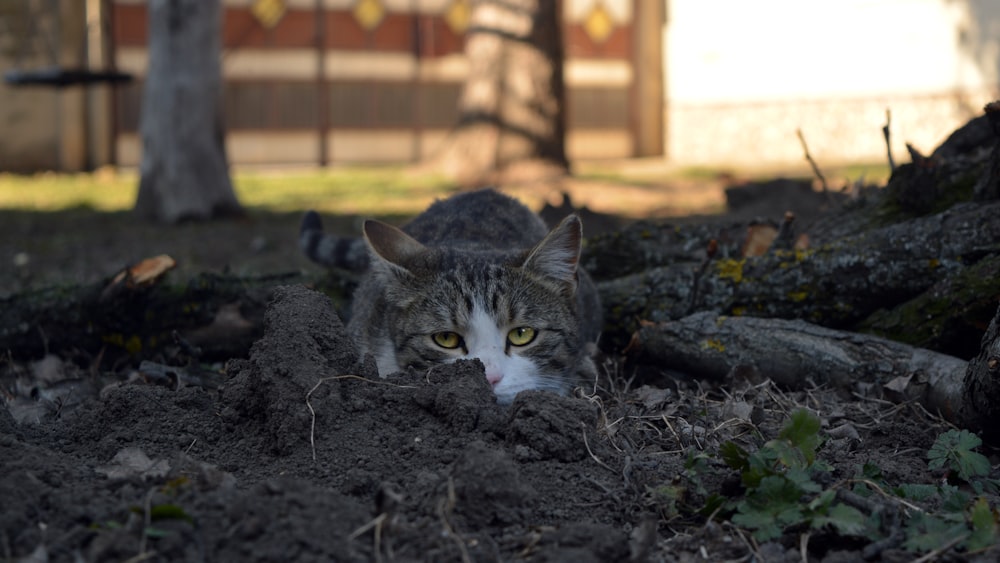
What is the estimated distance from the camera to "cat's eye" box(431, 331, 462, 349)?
3.13 m

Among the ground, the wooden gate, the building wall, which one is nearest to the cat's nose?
the ground

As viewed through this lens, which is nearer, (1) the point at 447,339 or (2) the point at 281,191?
(1) the point at 447,339

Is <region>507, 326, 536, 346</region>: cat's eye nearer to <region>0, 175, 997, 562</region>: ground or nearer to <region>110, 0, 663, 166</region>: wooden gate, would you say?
<region>0, 175, 997, 562</region>: ground

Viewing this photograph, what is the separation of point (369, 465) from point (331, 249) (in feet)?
7.46

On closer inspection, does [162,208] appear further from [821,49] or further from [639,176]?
[821,49]

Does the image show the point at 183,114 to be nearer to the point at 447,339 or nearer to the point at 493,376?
the point at 447,339

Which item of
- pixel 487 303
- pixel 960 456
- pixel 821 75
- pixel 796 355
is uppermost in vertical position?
pixel 821 75

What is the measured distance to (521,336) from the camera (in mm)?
3207

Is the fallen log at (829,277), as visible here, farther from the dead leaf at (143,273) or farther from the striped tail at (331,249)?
the dead leaf at (143,273)

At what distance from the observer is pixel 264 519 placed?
1.86 m

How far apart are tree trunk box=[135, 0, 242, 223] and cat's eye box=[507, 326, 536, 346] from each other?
5507mm

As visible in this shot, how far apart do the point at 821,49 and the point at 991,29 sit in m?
2.33

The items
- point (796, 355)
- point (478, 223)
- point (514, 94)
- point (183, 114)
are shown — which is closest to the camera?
point (796, 355)

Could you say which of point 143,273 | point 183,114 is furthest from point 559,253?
point 183,114
